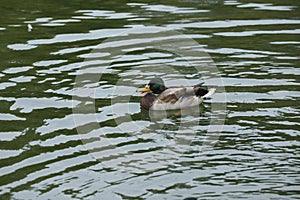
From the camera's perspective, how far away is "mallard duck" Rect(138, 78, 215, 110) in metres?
12.6

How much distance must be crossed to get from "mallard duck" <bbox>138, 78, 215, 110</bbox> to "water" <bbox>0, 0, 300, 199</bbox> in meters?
0.19

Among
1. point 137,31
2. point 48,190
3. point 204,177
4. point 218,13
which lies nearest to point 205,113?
point 204,177

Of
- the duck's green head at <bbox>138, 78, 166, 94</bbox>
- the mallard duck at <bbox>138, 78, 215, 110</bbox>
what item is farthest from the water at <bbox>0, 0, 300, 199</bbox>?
the duck's green head at <bbox>138, 78, 166, 94</bbox>

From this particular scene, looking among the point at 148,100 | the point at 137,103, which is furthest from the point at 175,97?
the point at 137,103

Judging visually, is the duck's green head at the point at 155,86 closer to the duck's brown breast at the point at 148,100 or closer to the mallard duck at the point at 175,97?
the mallard duck at the point at 175,97

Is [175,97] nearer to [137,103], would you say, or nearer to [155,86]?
[155,86]

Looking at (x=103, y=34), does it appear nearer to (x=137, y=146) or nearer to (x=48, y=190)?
(x=137, y=146)

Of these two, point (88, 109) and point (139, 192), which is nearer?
point (139, 192)

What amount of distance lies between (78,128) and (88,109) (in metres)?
0.85

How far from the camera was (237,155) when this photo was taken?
400 inches

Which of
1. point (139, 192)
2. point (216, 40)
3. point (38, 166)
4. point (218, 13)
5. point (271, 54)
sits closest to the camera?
point (139, 192)

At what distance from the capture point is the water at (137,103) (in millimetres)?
9469

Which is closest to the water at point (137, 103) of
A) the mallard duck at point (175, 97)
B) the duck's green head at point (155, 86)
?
the mallard duck at point (175, 97)

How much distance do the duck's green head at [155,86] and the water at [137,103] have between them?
30 cm
